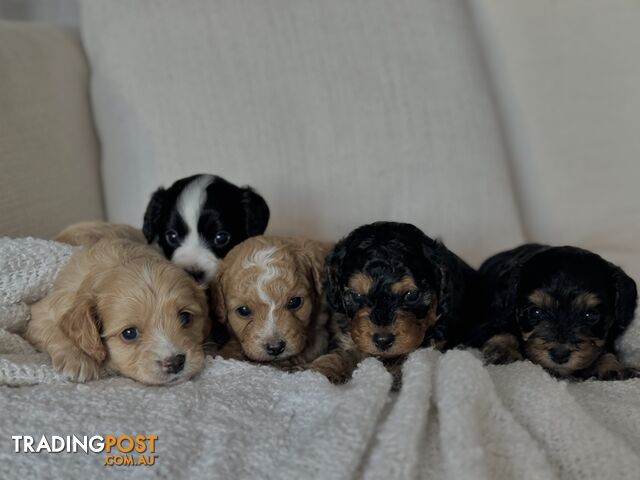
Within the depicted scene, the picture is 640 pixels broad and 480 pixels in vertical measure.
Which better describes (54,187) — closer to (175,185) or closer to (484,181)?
(175,185)

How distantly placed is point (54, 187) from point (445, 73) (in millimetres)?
1937

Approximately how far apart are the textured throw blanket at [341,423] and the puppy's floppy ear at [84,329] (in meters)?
0.11

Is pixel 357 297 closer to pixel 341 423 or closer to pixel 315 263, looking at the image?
pixel 315 263

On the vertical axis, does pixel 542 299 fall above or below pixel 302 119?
below

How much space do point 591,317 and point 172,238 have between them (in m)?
1.52

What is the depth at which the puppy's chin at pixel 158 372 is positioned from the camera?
196cm

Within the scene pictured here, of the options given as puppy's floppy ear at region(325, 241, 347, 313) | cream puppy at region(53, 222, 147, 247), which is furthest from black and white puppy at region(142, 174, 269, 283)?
puppy's floppy ear at region(325, 241, 347, 313)

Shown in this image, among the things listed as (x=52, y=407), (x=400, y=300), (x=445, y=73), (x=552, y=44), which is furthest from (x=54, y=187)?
(x=552, y=44)

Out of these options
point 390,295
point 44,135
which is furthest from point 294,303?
point 44,135

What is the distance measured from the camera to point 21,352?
6.75 ft

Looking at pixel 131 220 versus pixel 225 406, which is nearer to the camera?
pixel 225 406

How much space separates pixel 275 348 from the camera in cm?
218

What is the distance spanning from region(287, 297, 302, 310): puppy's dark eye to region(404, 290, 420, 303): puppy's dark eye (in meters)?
0.39

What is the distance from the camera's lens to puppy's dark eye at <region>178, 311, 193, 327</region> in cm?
210
